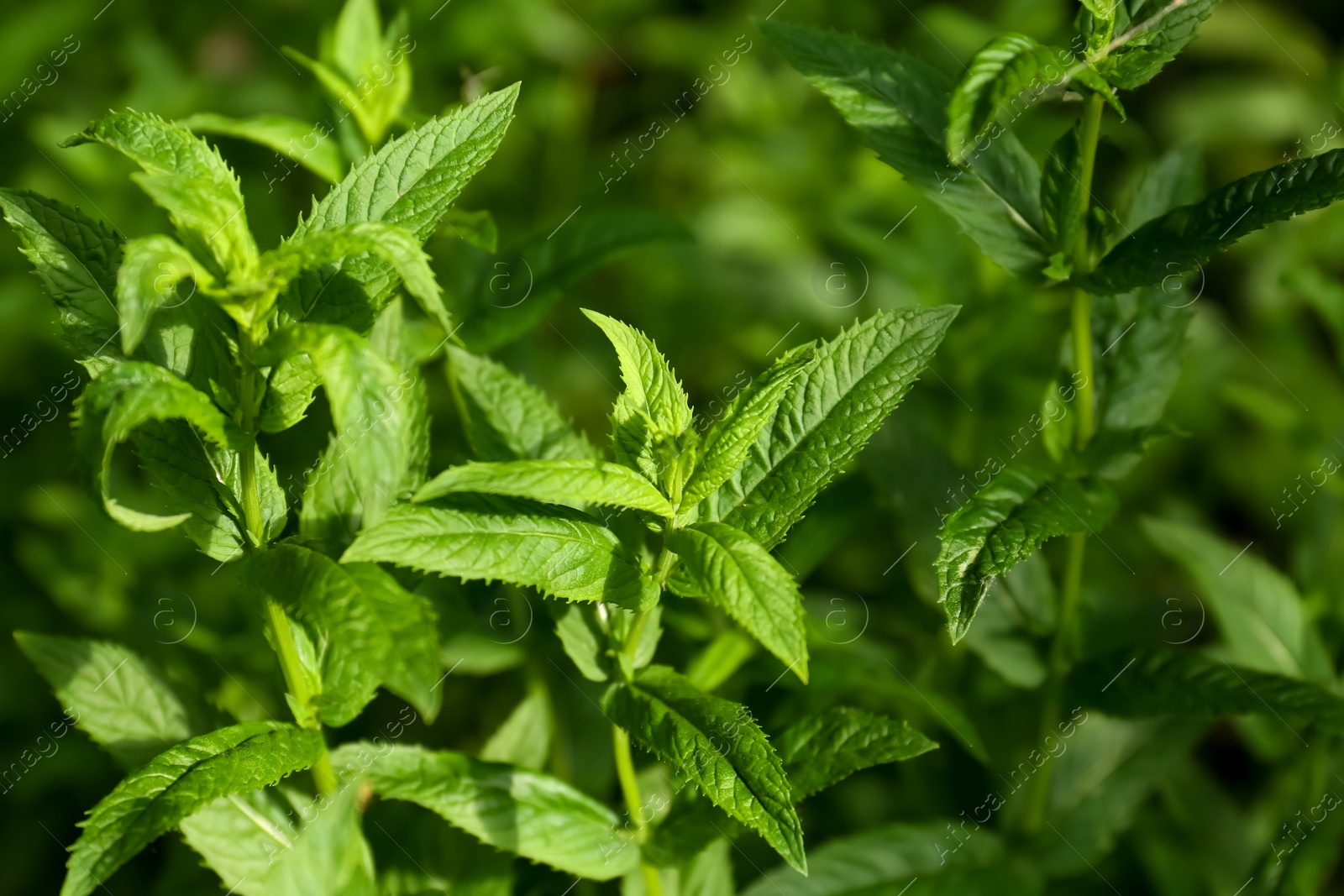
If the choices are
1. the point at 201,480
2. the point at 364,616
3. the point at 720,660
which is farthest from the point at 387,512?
the point at 720,660

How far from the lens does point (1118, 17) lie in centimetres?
153

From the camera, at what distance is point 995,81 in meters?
1.33

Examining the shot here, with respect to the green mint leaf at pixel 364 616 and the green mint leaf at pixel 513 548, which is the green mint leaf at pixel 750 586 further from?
the green mint leaf at pixel 364 616

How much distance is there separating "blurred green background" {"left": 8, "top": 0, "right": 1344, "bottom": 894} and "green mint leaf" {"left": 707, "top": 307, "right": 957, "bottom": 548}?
501 mm

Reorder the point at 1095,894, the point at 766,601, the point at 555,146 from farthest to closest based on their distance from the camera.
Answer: the point at 555,146 → the point at 1095,894 → the point at 766,601

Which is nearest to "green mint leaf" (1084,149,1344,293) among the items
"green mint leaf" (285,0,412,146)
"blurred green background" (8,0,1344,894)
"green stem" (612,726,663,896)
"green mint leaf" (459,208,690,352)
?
"blurred green background" (8,0,1344,894)

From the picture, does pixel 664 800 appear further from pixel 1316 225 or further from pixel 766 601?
pixel 1316 225

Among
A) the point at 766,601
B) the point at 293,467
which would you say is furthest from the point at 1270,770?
the point at 293,467

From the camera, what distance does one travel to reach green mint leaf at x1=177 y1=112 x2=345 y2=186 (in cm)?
171

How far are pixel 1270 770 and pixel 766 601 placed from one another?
6.26 ft

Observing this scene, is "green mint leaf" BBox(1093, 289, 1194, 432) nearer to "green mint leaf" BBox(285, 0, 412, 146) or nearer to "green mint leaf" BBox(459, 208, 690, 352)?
"green mint leaf" BBox(459, 208, 690, 352)

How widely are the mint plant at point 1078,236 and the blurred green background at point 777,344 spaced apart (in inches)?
6.2

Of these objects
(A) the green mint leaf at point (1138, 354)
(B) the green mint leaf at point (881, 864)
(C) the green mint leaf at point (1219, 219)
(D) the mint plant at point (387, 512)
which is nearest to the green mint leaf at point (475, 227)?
(D) the mint plant at point (387, 512)

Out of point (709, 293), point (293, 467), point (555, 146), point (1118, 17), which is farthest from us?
point (555, 146)
